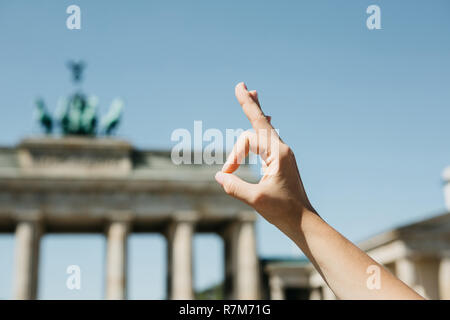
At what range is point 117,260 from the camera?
186 feet

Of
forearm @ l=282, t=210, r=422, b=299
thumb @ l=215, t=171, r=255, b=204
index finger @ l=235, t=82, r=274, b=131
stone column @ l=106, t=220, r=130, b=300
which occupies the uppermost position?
stone column @ l=106, t=220, r=130, b=300

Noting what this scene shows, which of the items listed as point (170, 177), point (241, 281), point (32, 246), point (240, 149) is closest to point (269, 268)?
point (241, 281)

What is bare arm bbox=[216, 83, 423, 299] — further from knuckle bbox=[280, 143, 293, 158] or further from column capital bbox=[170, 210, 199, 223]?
column capital bbox=[170, 210, 199, 223]

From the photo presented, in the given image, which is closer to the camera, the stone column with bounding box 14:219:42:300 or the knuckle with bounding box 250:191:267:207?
the knuckle with bounding box 250:191:267:207

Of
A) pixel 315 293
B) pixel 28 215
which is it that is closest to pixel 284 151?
pixel 28 215

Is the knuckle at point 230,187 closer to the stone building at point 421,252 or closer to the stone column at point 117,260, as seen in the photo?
the stone building at point 421,252

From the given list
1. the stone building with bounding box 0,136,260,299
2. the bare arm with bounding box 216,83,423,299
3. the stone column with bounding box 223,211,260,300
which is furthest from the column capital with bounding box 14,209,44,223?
the bare arm with bounding box 216,83,423,299

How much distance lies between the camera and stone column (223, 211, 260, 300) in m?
58.1

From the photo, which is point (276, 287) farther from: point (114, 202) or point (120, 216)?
point (114, 202)
